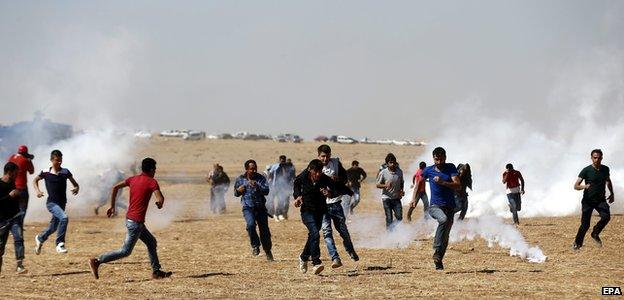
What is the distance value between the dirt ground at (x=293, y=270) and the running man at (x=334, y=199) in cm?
38

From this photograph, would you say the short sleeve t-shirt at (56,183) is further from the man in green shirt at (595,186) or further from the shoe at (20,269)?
the man in green shirt at (595,186)

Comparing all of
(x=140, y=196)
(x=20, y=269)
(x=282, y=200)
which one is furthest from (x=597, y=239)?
(x=282, y=200)

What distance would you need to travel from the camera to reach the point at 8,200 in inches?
530

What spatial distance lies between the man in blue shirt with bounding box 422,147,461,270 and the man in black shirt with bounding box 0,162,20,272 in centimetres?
586

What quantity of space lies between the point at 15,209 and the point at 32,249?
231 inches

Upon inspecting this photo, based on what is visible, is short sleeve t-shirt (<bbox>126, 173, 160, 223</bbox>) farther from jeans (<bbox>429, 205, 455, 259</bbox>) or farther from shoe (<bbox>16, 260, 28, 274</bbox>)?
jeans (<bbox>429, 205, 455, 259</bbox>)

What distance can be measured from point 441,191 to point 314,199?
1.86 m

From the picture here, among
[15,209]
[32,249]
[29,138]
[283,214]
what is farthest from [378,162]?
[15,209]

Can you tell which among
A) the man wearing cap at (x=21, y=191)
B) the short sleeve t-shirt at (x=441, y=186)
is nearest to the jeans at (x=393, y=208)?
the short sleeve t-shirt at (x=441, y=186)

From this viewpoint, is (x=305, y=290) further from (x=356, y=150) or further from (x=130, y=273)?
(x=356, y=150)

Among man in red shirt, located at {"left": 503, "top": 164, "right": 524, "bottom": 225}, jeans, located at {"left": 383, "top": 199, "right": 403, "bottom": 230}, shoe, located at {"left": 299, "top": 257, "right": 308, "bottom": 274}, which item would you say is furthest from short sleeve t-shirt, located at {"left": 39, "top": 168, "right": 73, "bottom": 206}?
man in red shirt, located at {"left": 503, "top": 164, "right": 524, "bottom": 225}

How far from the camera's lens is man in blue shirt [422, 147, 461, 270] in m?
13.9

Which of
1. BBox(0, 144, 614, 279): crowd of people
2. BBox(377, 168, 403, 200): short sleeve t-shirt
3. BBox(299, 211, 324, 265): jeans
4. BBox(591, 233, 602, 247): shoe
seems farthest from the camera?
BBox(377, 168, 403, 200): short sleeve t-shirt

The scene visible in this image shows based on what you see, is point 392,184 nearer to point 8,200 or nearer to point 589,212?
point 589,212
